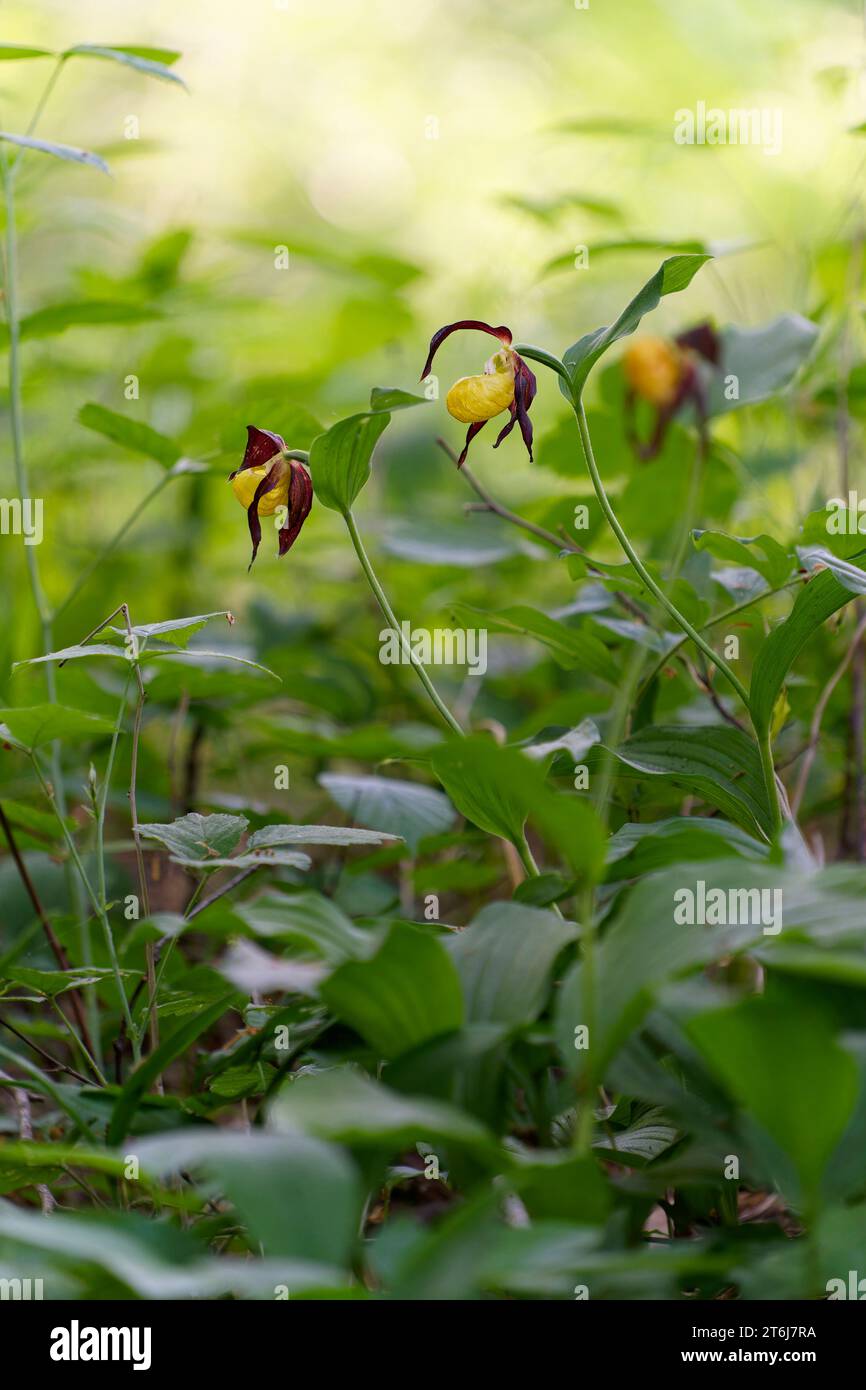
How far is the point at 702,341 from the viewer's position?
85cm

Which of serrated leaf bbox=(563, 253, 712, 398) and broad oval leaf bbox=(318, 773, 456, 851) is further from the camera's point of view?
broad oval leaf bbox=(318, 773, 456, 851)

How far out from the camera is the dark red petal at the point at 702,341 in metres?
0.84

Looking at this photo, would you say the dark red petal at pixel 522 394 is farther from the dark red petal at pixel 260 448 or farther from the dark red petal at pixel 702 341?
the dark red petal at pixel 702 341

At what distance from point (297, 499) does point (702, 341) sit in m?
0.41

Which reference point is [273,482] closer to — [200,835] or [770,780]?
[200,835]

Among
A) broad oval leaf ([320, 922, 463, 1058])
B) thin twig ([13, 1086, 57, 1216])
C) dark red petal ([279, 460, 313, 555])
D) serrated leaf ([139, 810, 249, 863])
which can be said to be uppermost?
dark red petal ([279, 460, 313, 555])

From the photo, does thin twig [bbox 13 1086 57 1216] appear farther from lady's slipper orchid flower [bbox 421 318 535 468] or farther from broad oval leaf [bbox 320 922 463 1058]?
lady's slipper orchid flower [bbox 421 318 535 468]

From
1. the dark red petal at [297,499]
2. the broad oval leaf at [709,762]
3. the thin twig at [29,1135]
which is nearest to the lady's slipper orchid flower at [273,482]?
the dark red petal at [297,499]

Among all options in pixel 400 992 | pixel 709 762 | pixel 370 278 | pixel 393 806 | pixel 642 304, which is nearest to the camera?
pixel 400 992

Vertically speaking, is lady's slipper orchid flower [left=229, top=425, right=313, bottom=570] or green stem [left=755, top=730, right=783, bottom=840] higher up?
lady's slipper orchid flower [left=229, top=425, right=313, bottom=570]

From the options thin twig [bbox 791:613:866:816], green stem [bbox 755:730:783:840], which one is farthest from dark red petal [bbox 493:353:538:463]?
thin twig [bbox 791:613:866:816]

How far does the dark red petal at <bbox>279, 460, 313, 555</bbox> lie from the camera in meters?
0.62

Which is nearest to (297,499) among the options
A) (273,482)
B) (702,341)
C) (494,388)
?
(273,482)

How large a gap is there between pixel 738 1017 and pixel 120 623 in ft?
4.03
